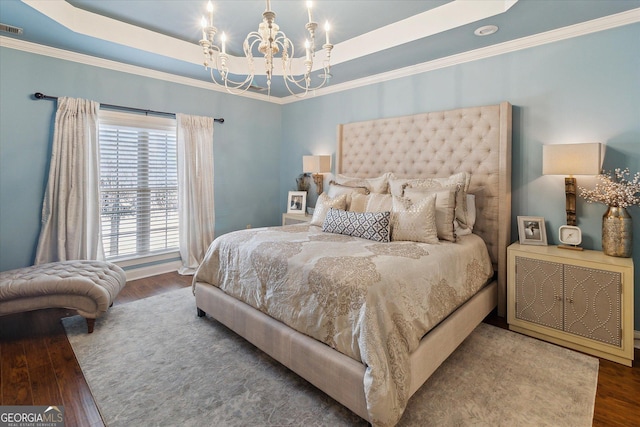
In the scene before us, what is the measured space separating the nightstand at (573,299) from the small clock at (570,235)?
0.10m

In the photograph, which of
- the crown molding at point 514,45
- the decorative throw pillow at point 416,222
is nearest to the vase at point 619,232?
the decorative throw pillow at point 416,222

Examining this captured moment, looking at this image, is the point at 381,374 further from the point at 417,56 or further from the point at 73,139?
the point at 73,139

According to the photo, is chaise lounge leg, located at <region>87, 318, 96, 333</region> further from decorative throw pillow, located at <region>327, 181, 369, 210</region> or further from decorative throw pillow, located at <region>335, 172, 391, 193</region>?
decorative throw pillow, located at <region>335, 172, 391, 193</region>

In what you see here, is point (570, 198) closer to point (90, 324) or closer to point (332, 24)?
point (332, 24)

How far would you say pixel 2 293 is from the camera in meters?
2.33

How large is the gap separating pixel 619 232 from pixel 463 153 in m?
1.39

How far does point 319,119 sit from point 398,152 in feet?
5.14

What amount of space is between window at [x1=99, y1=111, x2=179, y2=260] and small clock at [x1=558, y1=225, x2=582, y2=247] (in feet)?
14.5

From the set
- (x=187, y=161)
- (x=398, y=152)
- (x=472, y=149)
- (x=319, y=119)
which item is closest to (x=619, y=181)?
(x=472, y=149)

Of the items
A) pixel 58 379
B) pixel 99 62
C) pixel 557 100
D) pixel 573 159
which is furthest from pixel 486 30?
pixel 58 379

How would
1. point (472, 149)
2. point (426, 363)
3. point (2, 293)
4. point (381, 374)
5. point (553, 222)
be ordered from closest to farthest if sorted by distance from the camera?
point (381, 374), point (426, 363), point (2, 293), point (553, 222), point (472, 149)

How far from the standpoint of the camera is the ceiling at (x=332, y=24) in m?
2.44

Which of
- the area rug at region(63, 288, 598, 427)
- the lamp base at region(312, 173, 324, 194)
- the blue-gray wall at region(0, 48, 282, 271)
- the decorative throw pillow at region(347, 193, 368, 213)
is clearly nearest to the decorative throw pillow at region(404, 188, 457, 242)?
the decorative throw pillow at region(347, 193, 368, 213)

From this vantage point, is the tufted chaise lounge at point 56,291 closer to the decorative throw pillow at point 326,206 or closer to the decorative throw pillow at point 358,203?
the decorative throw pillow at point 326,206
